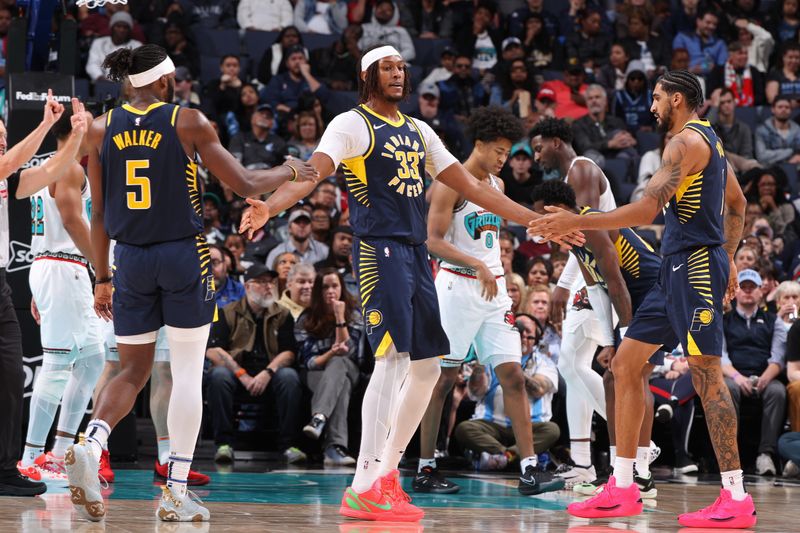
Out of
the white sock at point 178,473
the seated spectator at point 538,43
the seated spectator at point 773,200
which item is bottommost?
the white sock at point 178,473

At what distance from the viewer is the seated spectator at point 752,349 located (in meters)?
9.93

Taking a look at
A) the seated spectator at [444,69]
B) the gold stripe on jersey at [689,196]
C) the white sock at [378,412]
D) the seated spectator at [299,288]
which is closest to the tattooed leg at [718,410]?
the gold stripe on jersey at [689,196]

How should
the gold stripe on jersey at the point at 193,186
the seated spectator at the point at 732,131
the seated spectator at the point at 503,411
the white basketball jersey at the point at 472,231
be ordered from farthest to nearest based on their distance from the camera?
the seated spectator at the point at 732,131 → the seated spectator at the point at 503,411 → the white basketball jersey at the point at 472,231 → the gold stripe on jersey at the point at 193,186

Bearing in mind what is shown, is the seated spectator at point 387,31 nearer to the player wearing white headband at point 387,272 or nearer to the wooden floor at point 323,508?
the wooden floor at point 323,508

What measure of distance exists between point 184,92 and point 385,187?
7.75m

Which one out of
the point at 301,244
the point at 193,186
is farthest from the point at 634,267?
the point at 301,244

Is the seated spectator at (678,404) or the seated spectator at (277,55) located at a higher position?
the seated spectator at (277,55)

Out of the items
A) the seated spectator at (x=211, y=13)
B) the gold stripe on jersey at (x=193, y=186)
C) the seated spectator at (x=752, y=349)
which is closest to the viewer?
the gold stripe on jersey at (x=193, y=186)

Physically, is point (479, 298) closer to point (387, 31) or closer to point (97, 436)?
point (97, 436)

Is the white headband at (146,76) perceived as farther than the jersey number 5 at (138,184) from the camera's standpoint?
Yes

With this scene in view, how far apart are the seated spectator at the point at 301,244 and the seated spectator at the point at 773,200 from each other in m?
5.25

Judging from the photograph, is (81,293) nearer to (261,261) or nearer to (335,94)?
(261,261)

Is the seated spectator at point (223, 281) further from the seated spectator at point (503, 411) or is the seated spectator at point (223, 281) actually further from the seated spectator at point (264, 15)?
the seated spectator at point (264, 15)

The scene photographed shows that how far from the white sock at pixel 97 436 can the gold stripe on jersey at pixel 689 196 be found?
3.24 m
